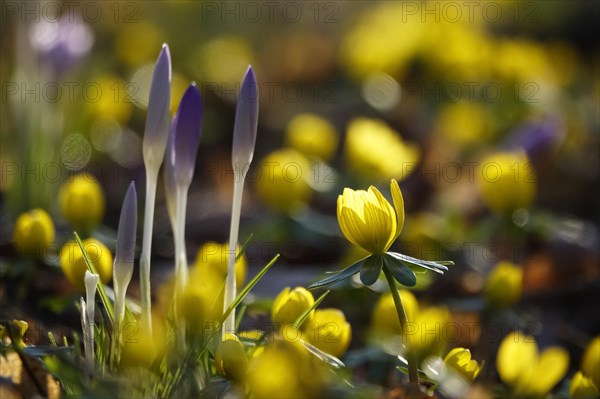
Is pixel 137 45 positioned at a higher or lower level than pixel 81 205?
lower

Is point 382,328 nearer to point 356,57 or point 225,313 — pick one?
point 225,313

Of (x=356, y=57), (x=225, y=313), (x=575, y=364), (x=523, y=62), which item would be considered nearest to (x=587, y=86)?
(x=523, y=62)

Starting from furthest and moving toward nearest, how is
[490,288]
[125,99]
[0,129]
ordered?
[125,99] → [0,129] → [490,288]

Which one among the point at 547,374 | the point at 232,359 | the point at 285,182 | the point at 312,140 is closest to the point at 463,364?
the point at 547,374

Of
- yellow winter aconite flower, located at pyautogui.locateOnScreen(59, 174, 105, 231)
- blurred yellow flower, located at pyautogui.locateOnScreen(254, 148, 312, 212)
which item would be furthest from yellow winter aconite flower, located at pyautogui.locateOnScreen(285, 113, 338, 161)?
yellow winter aconite flower, located at pyautogui.locateOnScreen(59, 174, 105, 231)

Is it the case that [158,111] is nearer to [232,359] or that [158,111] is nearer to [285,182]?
[232,359]

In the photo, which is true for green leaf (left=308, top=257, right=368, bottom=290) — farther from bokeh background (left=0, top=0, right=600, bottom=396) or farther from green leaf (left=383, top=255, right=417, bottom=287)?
bokeh background (left=0, top=0, right=600, bottom=396)
